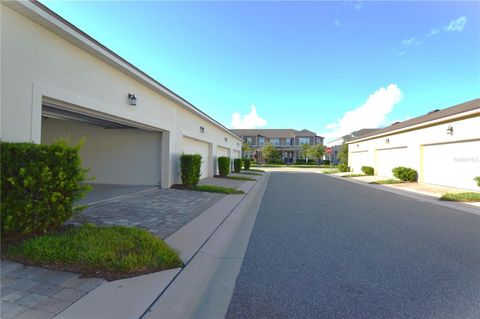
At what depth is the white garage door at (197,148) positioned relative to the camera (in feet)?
41.0

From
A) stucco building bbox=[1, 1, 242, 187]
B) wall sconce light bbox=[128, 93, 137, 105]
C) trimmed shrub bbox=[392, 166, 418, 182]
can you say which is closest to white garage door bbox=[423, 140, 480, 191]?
trimmed shrub bbox=[392, 166, 418, 182]

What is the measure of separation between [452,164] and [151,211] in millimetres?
14524

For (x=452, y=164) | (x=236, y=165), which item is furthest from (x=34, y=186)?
(x=236, y=165)

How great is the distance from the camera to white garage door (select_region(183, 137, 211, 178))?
1249 cm

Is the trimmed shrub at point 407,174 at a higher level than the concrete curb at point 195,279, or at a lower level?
higher

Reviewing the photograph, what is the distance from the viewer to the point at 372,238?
4.85 meters

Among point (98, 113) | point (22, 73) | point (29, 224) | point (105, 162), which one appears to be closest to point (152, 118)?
point (98, 113)

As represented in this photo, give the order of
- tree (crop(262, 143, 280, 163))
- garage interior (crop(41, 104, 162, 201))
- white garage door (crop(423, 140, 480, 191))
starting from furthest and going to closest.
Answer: tree (crop(262, 143, 280, 163)) < white garage door (crop(423, 140, 480, 191)) < garage interior (crop(41, 104, 162, 201))

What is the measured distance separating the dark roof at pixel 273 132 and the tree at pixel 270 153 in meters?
10.9

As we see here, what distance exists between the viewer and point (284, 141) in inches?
2216

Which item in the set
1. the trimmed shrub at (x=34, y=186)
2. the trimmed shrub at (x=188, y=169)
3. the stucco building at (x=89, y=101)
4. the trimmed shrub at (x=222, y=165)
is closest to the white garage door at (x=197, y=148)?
the stucco building at (x=89, y=101)

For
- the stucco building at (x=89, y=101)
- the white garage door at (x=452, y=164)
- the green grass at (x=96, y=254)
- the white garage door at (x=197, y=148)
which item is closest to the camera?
the green grass at (x=96, y=254)

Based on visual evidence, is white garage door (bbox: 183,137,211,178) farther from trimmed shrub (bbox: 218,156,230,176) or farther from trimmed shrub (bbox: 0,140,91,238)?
trimmed shrub (bbox: 0,140,91,238)

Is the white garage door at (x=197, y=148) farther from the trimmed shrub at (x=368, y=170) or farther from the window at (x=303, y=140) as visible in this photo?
the window at (x=303, y=140)
